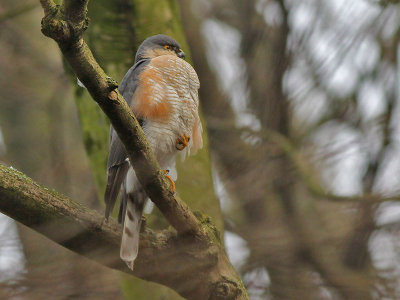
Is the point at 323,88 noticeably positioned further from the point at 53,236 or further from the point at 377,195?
the point at 53,236

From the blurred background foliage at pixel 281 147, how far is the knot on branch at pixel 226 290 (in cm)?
77

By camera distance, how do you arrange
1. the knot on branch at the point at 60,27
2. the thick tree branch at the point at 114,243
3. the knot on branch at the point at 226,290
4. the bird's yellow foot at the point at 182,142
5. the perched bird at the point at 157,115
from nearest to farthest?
the knot on branch at the point at 60,27 < the thick tree branch at the point at 114,243 < the knot on branch at the point at 226,290 < the perched bird at the point at 157,115 < the bird's yellow foot at the point at 182,142

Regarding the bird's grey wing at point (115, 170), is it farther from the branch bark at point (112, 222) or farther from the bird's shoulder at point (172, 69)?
the bird's shoulder at point (172, 69)

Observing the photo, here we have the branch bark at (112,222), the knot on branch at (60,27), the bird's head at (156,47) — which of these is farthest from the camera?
the bird's head at (156,47)

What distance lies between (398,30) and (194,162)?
9.60ft

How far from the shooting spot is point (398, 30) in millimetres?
5676

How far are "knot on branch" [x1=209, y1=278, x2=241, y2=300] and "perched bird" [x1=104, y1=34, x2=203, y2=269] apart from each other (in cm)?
70

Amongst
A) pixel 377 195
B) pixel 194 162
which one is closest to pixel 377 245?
pixel 377 195

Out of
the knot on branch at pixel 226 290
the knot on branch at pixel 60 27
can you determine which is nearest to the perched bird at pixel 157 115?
the knot on branch at pixel 226 290

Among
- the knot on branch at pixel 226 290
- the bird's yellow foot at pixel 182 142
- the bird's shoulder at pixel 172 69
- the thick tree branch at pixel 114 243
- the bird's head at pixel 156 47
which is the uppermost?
the bird's head at pixel 156 47

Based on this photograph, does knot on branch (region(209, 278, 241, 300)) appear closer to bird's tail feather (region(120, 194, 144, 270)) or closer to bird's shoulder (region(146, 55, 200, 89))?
bird's tail feather (region(120, 194, 144, 270))

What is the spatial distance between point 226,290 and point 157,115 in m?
1.38

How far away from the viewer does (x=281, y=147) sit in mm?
5258

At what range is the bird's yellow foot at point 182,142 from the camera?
155 inches
